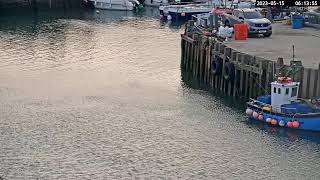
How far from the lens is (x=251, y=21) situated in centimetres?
6381

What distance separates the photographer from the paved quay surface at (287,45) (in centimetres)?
5453

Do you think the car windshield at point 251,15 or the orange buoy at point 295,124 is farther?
the car windshield at point 251,15

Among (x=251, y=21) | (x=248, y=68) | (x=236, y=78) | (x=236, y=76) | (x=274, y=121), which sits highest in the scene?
(x=251, y=21)

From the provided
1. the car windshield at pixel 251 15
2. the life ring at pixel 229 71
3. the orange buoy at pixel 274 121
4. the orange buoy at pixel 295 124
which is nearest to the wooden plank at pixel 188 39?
the car windshield at pixel 251 15

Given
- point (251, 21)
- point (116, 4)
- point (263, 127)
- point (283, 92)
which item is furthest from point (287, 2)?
point (116, 4)

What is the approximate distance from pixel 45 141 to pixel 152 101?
39.8ft

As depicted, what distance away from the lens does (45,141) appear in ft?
147

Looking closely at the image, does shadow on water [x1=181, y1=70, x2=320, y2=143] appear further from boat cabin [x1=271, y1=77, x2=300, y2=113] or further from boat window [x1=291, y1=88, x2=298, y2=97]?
boat window [x1=291, y1=88, x2=298, y2=97]

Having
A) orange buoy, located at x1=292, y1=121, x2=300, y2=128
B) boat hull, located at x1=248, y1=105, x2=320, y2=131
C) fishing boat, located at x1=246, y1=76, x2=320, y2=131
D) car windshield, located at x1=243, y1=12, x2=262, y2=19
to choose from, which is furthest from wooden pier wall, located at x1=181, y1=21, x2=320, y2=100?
car windshield, located at x1=243, y1=12, x2=262, y2=19

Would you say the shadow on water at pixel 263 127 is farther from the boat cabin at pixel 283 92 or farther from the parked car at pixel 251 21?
the parked car at pixel 251 21

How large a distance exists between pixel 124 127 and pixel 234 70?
36.8ft

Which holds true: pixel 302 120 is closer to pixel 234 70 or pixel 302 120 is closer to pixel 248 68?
pixel 248 68

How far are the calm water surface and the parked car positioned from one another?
6779mm

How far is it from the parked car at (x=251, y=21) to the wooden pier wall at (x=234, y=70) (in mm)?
3533
